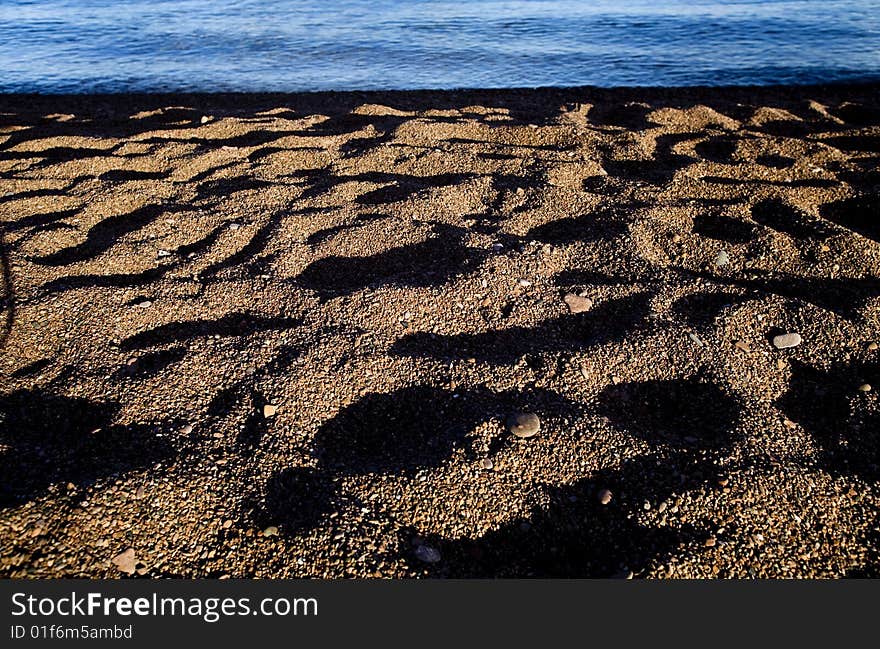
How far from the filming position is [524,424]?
75.6 inches

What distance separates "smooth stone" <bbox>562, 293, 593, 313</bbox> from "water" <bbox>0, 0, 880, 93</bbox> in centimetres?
538

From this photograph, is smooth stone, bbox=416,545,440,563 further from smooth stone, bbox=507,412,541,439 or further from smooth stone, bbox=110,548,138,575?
smooth stone, bbox=110,548,138,575

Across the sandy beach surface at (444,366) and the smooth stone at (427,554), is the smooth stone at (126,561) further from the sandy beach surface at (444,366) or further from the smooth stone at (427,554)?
the smooth stone at (427,554)

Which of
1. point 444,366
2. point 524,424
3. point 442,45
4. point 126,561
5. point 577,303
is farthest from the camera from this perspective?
point 442,45

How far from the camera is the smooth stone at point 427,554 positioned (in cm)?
156

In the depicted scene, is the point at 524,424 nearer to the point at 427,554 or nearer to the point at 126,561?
the point at 427,554

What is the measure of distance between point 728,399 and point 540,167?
220 cm

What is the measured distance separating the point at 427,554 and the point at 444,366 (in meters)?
0.78

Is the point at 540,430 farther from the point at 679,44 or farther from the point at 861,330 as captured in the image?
the point at 679,44

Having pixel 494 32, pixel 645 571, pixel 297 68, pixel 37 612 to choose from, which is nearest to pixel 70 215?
pixel 37 612

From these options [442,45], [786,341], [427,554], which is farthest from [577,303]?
[442,45]

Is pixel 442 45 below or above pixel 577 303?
above

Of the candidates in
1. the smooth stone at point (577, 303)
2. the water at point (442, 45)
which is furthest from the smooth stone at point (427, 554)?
the water at point (442, 45)

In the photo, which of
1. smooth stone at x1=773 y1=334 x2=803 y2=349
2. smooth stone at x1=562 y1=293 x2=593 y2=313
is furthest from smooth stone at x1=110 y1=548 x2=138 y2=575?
smooth stone at x1=773 y1=334 x2=803 y2=349
